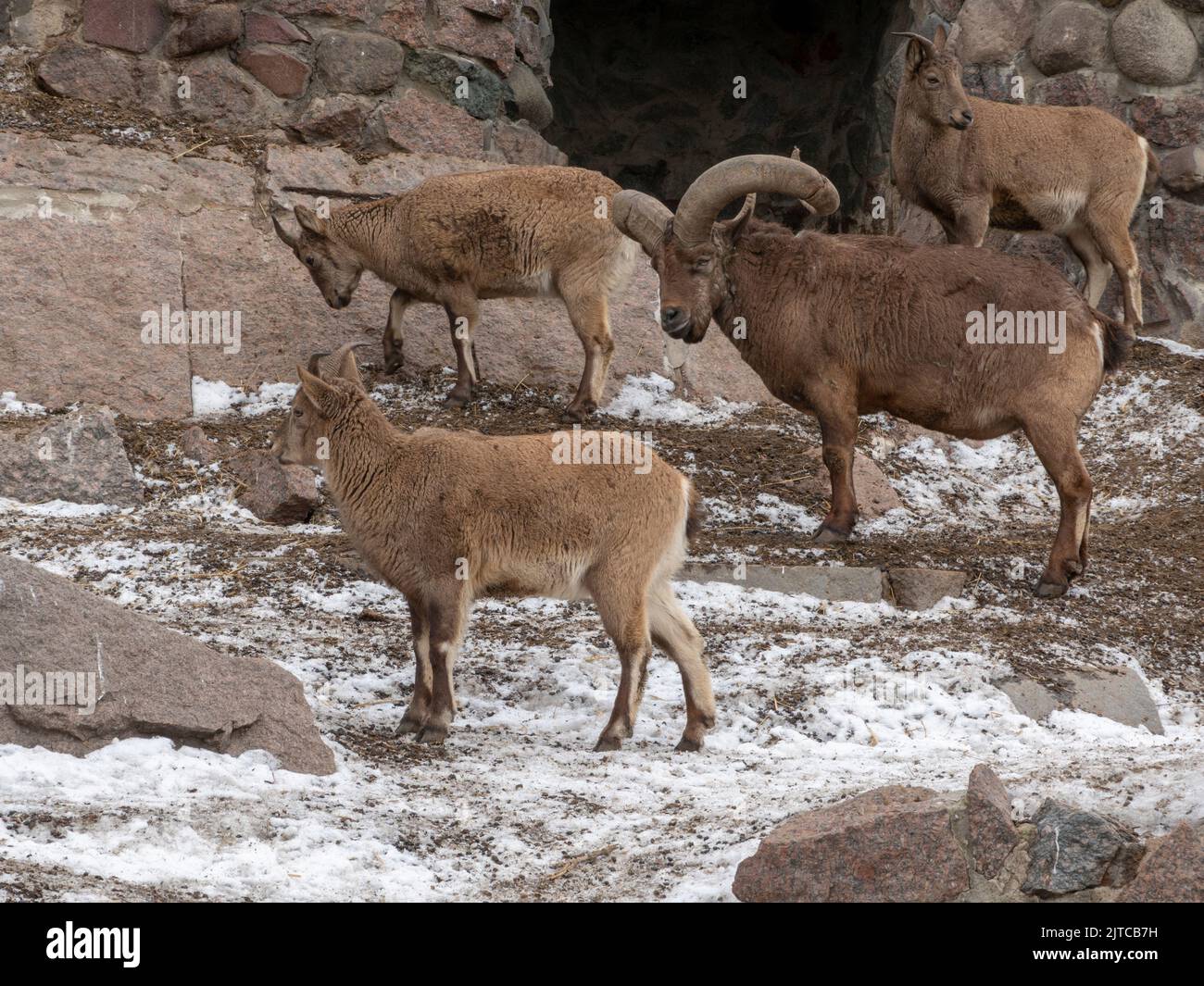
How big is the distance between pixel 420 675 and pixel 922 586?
2.96 metres

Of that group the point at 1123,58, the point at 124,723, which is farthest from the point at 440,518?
the point at 1123,58

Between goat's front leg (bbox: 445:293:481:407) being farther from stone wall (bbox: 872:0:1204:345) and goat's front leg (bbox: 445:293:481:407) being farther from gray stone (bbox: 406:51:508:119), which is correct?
stone wall (bbox: 872:0:1204:345)

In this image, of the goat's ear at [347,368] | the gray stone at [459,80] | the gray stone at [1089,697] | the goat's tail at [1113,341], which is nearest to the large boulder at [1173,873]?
the gray stone at [1089,697]

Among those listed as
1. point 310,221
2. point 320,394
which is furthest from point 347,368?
point 310,221

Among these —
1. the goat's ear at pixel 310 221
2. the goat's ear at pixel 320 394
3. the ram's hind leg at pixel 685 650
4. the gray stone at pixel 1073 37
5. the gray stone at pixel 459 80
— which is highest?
the gray stone at pixel 1073 37

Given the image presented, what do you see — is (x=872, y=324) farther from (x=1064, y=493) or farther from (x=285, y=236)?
(x=285, y=236)

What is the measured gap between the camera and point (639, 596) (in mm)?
6316

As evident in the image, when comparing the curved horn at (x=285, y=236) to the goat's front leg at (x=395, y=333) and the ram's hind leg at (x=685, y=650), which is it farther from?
the ram's hind leg at (x=685, y=650)

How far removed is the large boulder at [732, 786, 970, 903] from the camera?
4.19 metres

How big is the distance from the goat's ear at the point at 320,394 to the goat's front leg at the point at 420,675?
0.94 meters

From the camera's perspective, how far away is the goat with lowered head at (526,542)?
6277mm

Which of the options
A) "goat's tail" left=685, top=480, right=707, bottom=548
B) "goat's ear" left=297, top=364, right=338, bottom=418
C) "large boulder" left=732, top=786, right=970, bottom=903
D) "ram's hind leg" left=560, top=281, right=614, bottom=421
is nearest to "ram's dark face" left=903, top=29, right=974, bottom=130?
"ram's hind leg" left=560, top=281, right=614, bottom=421

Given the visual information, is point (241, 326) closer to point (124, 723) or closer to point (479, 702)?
point (479, 702)

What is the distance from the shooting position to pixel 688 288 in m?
8.77
